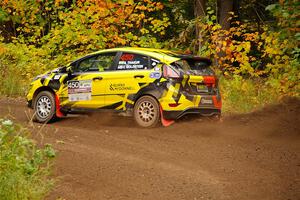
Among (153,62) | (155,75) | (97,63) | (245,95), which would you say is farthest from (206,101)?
(245,95)

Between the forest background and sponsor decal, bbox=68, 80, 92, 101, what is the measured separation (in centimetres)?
416

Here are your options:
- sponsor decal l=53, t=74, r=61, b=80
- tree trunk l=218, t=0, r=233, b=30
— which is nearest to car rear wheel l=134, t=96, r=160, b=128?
sponsor decal l=53, t=74, r=61, b=80

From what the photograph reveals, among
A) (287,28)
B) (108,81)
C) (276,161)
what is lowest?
(276,161)

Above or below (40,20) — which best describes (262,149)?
below

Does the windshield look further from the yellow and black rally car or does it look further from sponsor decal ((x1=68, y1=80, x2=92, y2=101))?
sponsor decal ((x1=68, y1=80, x2=92, y2=101))

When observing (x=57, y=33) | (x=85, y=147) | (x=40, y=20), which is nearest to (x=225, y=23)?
(x=57, y=33)

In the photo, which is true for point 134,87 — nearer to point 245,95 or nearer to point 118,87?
point 118,87

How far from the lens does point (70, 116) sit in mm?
15617

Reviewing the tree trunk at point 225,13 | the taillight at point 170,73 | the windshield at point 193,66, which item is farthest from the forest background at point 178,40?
the taillight at point 170,73

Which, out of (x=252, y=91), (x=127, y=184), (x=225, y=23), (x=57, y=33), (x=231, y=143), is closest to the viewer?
(x=127, y=184)

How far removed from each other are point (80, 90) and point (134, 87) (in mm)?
1461

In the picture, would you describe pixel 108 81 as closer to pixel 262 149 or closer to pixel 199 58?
pixel 199 58

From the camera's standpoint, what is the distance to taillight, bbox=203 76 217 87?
13.5m

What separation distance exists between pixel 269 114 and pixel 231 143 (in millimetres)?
2549
